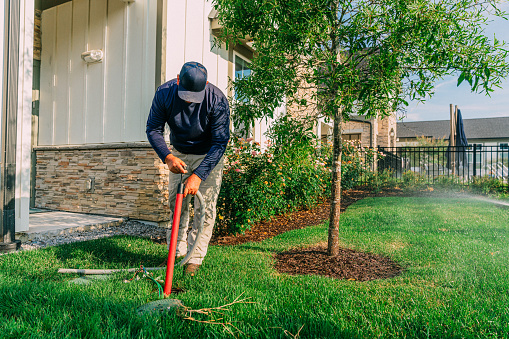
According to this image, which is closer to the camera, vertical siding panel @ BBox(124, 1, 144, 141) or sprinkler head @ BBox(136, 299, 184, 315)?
sprinkler head @ BBox(136, 299, 184, 315)

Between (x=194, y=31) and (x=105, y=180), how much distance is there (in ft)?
9.69

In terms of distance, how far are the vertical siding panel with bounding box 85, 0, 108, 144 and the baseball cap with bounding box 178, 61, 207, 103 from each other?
3745mm

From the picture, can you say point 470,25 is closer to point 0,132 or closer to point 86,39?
point 0,132

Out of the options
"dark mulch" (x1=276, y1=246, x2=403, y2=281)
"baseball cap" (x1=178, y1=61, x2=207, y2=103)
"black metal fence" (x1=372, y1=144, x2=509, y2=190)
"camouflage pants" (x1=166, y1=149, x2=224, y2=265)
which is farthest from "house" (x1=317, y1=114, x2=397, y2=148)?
"baseball cap" (x1=178, y1=61, x2=207, y2=103)

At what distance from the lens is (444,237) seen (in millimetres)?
4234

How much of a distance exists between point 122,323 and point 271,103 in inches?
92.7

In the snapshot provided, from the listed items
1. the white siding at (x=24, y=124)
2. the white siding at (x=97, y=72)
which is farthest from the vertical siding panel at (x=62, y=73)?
the white siding at (x=24, y=124)

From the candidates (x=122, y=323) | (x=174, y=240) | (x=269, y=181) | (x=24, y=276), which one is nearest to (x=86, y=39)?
(x=269, y=181)

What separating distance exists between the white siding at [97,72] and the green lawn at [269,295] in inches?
94.7

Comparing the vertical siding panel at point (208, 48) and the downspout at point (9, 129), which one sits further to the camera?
the vertical siding panel at point (208, 48)

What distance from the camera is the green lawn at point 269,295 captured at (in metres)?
1.84

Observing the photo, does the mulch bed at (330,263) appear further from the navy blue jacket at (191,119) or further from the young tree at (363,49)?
the navy blue jacket at (191,119)

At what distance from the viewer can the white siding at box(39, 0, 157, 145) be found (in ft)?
17.8

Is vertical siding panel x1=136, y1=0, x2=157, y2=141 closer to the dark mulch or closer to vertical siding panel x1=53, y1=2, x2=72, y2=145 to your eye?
vertical siding panel x1=53, y1=2, x2=72, y2=145
